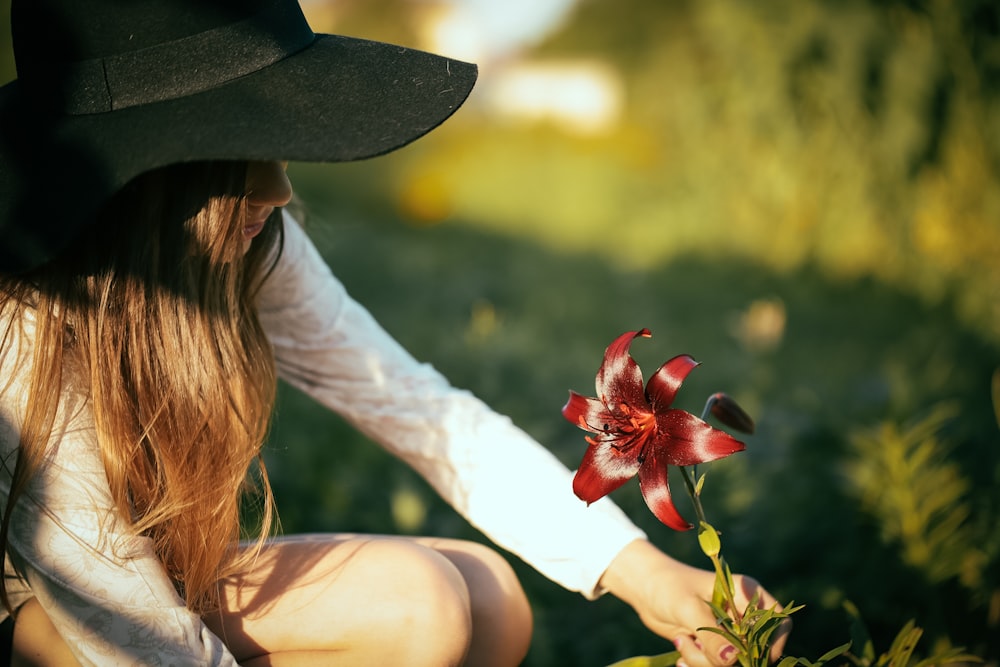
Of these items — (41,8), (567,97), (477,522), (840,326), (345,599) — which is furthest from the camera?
(567,97)

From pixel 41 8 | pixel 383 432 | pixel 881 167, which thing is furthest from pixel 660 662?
pixel 881 167

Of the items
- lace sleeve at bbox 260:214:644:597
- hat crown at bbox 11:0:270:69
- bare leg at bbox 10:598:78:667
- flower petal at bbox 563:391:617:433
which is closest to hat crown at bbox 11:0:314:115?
hat crown at bbox 11:0:270:69

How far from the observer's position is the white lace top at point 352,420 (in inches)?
40.1

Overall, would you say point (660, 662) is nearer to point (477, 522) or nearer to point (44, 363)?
point (477, 522)

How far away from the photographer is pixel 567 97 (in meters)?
6.52

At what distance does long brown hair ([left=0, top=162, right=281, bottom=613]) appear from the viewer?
3.37 ft

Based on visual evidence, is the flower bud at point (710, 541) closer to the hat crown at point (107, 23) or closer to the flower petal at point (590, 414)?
the flower petal at point (590, 414)

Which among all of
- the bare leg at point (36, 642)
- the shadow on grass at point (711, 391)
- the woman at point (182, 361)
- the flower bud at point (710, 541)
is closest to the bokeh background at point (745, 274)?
the shadow on grass at point (711, 391)

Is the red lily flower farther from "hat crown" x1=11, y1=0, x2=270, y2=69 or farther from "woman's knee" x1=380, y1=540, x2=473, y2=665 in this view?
"hat crown" x1=11, y1=0, x2=270, y2=69

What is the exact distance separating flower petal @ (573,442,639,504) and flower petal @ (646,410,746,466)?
0.03 metres

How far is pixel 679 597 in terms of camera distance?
45.8 inches

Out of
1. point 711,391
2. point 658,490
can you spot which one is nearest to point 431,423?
point 658,490

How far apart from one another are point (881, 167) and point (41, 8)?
3402 mm

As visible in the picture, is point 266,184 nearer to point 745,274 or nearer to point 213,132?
point 213,132
